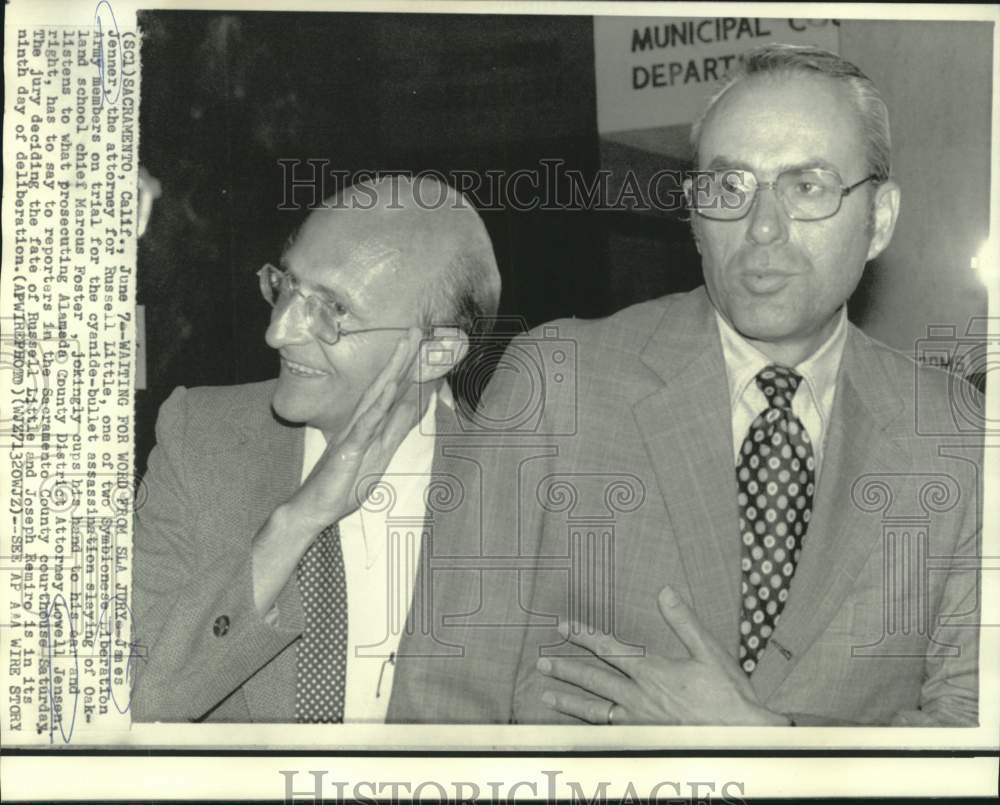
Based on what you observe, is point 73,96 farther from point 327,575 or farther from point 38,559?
point 327,575

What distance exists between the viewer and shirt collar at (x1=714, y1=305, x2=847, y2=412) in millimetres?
2123

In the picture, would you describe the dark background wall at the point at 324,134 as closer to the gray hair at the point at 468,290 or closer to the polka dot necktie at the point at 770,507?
the gray hair at the point at 468,290

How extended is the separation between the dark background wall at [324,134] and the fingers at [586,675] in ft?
2.24

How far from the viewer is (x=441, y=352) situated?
213cm

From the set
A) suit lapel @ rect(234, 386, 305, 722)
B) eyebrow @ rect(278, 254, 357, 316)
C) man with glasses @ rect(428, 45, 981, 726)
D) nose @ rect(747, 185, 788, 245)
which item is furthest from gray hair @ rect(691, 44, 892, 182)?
suit lapel @ rect(234, 386, 305, 722)

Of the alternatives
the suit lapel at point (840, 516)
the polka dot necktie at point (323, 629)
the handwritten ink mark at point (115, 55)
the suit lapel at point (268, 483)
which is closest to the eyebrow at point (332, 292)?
the suit lapel at point (268, 483)

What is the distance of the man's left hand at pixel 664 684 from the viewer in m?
2.11

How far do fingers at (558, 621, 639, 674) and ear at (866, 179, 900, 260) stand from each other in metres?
0.84

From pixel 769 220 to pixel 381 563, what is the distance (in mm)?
924

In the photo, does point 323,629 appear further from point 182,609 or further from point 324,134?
point 324,134

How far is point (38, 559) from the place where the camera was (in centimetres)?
221

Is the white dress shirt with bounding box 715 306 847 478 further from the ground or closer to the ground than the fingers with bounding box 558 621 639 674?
further from the ground

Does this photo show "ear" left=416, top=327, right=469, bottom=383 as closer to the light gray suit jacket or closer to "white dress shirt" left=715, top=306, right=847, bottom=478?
the light gray suit jacket

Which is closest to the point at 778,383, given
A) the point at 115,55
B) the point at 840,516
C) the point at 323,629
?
the point at 840,516
